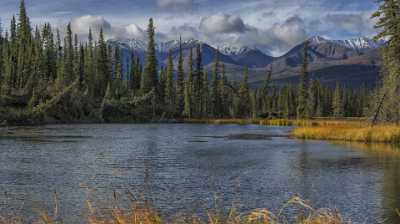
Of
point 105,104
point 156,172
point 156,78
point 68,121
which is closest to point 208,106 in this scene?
point 156,78

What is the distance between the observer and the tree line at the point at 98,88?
79.8 meters

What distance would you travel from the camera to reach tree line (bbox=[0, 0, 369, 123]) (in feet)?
262

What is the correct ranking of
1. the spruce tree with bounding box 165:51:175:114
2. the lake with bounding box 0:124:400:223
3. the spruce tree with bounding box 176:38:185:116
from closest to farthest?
the lake with bounding box 0:124:400:223 → the spruce tree with bounding box 176:38:185:116 → the spruce tree with bounding box 165:51:175:114

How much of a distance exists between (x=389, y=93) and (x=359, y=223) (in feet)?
128

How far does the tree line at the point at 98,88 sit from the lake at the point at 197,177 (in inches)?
1505

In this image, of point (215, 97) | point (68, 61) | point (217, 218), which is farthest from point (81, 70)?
point (217, 218)

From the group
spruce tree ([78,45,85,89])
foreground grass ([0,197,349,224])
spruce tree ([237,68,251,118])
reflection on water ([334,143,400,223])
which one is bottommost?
reflection on water ([334,143,400,223])

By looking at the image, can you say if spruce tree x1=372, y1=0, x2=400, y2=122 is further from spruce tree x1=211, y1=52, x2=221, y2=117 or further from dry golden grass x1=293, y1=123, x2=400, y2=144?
spruce tree x1=211, y1=52, x2=221, y2=117

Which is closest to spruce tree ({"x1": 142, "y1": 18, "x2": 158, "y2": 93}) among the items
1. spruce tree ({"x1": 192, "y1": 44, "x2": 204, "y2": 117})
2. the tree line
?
the tree line

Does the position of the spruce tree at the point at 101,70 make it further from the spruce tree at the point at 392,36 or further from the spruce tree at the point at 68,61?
the spruce tree at the point at 392,36

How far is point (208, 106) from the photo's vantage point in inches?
4847

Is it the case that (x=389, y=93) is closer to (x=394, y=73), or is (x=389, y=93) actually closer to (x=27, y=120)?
(x=394, y=73)

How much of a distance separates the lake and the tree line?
38229 millimetres

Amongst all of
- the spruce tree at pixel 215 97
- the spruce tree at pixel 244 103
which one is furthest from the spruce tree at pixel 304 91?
the spruce tree at pixel 215 97
